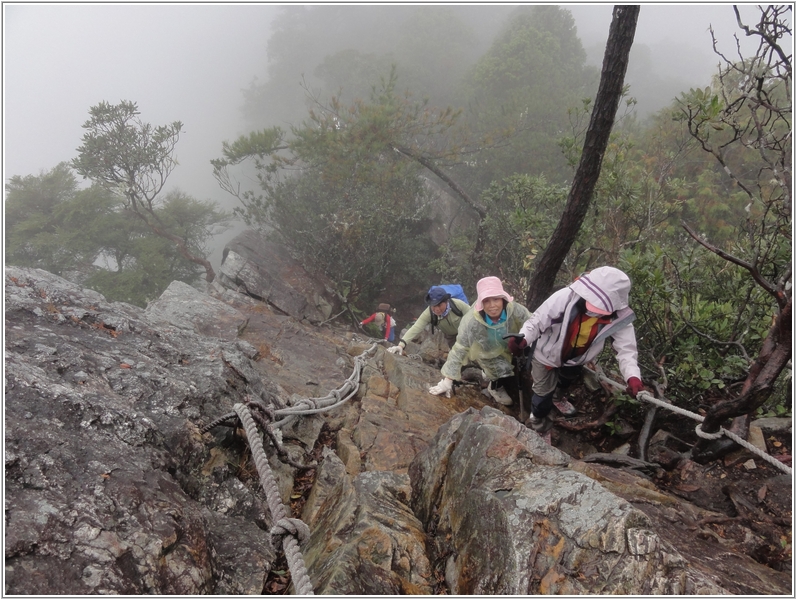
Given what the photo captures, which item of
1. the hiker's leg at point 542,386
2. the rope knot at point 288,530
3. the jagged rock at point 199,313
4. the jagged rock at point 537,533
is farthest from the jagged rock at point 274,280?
the rope knot at point 288,530

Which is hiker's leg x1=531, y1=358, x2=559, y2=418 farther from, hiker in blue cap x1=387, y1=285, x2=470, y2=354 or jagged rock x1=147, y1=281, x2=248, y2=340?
jagged rock x1=147, y1=281, x2=248, y2=340

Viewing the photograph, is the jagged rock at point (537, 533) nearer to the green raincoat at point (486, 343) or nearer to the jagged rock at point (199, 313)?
the green raincoat at point (486, 343)

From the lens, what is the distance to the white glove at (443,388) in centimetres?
554

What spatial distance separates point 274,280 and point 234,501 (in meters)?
13.4

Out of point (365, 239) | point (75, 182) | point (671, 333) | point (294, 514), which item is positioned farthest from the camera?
point (75, 182)

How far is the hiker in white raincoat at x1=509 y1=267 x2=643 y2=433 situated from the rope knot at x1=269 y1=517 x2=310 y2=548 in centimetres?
280

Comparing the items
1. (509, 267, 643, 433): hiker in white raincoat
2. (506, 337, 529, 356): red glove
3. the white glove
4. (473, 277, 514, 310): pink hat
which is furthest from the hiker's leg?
the white glove

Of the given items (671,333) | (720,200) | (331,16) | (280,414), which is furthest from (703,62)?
(280,414)

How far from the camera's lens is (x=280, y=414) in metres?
3.94

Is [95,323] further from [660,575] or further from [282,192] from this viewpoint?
[282,192]

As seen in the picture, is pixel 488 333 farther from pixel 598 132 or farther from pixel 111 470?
pixel 111 470

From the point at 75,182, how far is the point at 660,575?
27.8 m

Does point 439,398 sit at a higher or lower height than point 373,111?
lower

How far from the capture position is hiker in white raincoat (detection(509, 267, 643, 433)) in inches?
145
